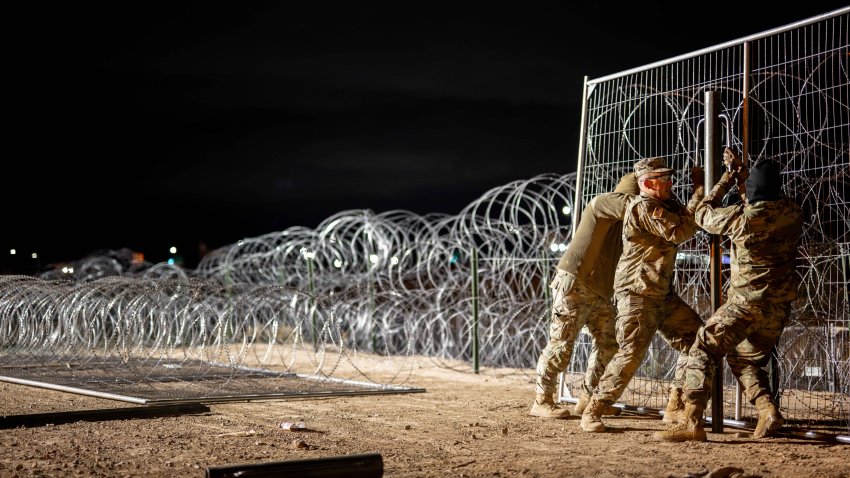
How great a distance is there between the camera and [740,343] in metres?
7.14

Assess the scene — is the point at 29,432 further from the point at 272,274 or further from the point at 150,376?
the point at 272,274

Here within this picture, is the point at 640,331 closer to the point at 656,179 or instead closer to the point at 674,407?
the point at 674,407

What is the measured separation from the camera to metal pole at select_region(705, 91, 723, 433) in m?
7.43

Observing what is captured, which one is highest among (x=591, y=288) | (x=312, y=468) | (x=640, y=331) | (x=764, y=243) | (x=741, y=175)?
(x=741, y=175)

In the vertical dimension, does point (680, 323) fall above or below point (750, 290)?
below

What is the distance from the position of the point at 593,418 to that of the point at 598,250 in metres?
1.39

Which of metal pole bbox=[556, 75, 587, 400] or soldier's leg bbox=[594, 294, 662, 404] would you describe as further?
metal pole bbox=[556, 75, 587, 400]

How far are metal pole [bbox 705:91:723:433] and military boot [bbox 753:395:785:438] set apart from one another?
1.31 feet

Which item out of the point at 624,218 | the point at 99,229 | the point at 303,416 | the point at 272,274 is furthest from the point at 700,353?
→ the point at 99,229

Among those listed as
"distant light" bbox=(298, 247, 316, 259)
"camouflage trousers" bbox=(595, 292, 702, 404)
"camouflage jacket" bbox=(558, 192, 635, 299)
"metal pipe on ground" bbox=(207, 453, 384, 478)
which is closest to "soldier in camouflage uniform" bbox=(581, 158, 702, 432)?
"camouflage trousers" bbox=(595, 292, 702, 404)

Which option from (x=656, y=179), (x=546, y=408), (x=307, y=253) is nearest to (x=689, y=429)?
(x=546, y=408)

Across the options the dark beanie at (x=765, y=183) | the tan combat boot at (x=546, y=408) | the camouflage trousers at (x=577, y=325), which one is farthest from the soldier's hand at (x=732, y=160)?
the tan combat boot at (x=546, y=408)

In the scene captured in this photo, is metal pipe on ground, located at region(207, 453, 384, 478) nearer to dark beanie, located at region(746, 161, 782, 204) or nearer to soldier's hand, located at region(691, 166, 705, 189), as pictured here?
dark beanie, located at region(746, 161, 782, 204)

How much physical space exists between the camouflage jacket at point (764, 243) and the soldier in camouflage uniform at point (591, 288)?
1.14 meters
